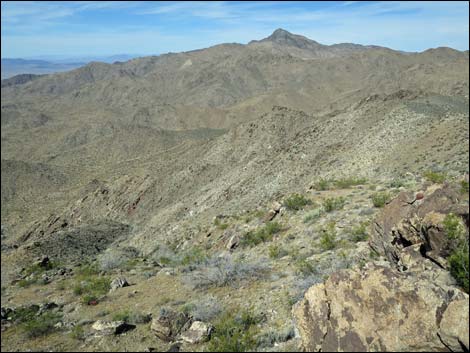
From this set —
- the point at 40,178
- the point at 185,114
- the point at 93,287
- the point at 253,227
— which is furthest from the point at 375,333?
the point at 185,114

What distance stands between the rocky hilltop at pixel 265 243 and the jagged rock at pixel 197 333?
0.02 metres

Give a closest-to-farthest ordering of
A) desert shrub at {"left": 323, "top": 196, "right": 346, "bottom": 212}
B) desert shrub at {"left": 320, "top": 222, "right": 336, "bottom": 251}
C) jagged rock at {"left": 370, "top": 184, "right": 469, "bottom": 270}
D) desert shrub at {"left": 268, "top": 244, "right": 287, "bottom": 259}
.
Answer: jagged rock at {"left": 370, "top": 184, "right": 469, "bottom": 270} → desert shrub at {"left": 320, "top": 222, "right": 336, "bottom": 251} → desert shrub at {"left": 268, "top": 244, "right": 287, "bottom": 259} → desert shrub at {"left": 323, "top": 196, "right": 346, "bottom": 212}

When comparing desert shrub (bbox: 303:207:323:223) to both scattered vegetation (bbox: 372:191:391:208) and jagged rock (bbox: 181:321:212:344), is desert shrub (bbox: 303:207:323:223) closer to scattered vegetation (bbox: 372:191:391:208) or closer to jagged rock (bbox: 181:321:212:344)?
scattered vegetation (bbox: 372:191:391:208)

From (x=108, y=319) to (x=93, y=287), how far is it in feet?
8.82

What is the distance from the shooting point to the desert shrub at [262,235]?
50.8 ft

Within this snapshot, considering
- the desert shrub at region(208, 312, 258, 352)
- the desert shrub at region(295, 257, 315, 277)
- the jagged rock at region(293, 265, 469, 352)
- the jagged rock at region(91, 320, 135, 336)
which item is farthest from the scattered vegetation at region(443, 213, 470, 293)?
the jagged rock at region(91, 320, 135, 336)

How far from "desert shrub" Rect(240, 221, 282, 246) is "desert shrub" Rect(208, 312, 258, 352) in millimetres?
6511

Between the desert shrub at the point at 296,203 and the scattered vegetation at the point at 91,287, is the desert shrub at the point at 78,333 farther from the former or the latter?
the desert shrub at the point at 296,203

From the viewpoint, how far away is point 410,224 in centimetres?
865

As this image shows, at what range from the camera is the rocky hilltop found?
20.8 feet

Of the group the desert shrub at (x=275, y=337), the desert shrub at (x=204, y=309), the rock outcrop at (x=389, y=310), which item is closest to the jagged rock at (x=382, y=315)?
the rock outcrop at (x=389, y=310)

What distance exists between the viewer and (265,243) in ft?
49.7

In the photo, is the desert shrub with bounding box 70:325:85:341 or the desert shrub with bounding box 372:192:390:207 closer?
the desert shrub with bounding box 70:325:85:341

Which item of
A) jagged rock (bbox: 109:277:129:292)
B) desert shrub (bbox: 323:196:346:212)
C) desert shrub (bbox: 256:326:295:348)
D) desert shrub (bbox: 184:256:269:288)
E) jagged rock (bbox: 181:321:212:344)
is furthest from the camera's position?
desert shrub (bbox: 323:196:346:212)
